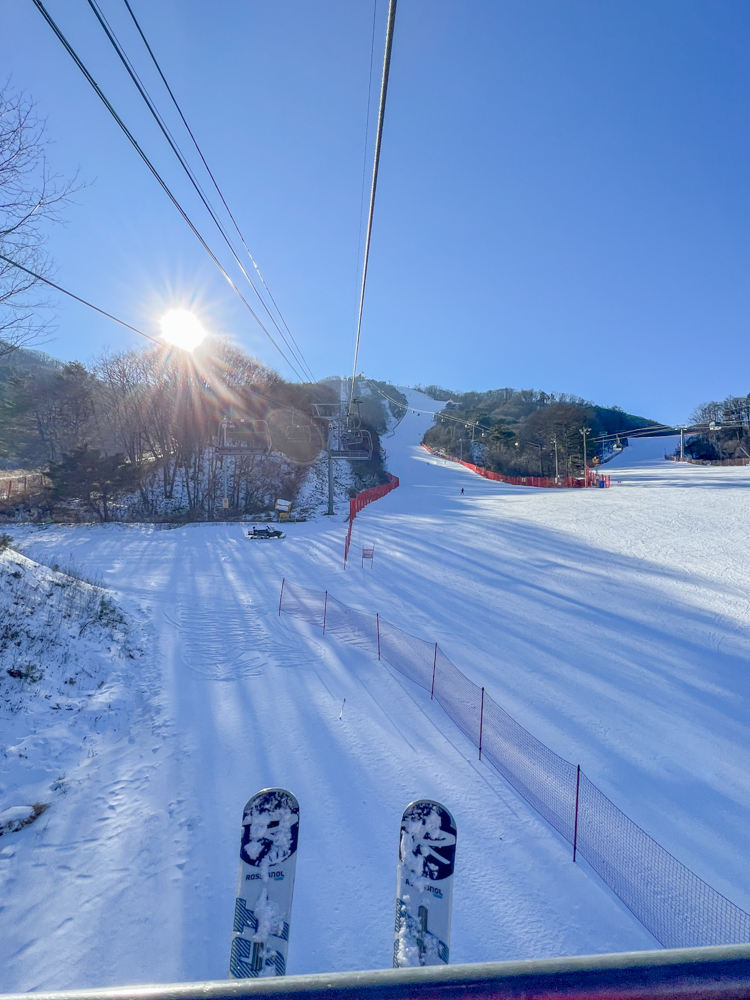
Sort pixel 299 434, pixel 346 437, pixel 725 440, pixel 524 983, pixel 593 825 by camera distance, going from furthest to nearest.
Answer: pixel 725 440
pixel 346 437
pixel 299 434
pixel 593 825
pixel 524 983

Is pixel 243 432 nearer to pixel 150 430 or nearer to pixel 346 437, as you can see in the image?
pixel 346 437

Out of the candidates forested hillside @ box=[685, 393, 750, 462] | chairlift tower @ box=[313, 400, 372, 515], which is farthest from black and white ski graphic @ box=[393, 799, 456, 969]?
forested hillside @ box=[685, 393, 750, 462]

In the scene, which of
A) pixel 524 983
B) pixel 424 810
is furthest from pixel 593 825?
pixel 524 983

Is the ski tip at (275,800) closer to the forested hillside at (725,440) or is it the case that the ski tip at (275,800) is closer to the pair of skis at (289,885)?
the pair of skis at (289,885)

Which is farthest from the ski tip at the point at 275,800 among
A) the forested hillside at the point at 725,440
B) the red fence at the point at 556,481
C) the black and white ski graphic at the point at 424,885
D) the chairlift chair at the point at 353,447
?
the forested hillside at the point at 725,440

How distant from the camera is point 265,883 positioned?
3066 millimetres

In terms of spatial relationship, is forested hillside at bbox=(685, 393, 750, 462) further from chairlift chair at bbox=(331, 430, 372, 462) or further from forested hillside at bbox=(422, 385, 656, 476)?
chairlift chair at bbox=(331, 430, 372, 462)

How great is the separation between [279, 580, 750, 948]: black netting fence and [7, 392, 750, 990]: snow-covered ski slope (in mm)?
248

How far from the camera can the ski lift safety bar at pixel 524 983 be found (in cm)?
114

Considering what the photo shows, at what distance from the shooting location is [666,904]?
483cm

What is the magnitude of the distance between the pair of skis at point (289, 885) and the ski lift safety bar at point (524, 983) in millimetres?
1959

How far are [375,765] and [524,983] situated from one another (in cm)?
631

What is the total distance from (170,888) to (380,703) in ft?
14.9

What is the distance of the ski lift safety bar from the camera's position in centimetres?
114
